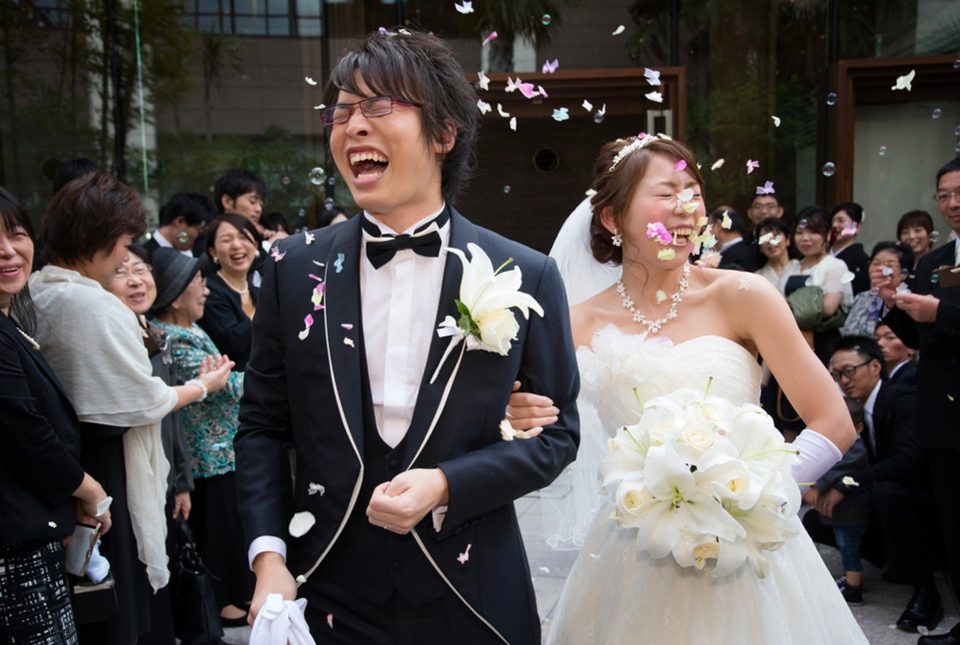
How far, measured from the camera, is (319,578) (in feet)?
6.23

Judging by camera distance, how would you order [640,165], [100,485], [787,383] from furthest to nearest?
[100,485], [640,165], [787,383]

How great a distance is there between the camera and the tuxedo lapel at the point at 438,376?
5.94 ft

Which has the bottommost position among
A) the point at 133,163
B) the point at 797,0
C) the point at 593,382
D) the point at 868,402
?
the point at 868,402

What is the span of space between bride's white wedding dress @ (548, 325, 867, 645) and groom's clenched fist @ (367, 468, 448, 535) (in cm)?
103

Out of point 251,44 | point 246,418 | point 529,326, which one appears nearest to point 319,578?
point 246,418

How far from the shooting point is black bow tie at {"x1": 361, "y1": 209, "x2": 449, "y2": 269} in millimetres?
1922

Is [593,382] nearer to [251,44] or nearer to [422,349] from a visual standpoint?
[422,349]

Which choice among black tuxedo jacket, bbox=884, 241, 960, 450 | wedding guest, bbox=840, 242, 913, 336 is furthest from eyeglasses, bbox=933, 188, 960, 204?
wedding guest, bbox=840, 242, 913, 336

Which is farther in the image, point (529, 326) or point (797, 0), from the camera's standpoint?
point (797, 0)

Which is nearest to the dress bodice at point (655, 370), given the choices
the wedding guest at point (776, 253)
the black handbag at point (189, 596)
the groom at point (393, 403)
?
the groom at point (393, 403)

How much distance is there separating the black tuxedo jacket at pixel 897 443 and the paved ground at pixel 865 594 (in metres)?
0.60

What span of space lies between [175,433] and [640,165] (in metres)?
2.31

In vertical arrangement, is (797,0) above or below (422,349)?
above

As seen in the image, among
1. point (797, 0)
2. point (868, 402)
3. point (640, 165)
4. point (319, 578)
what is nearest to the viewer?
point (319, 578)
